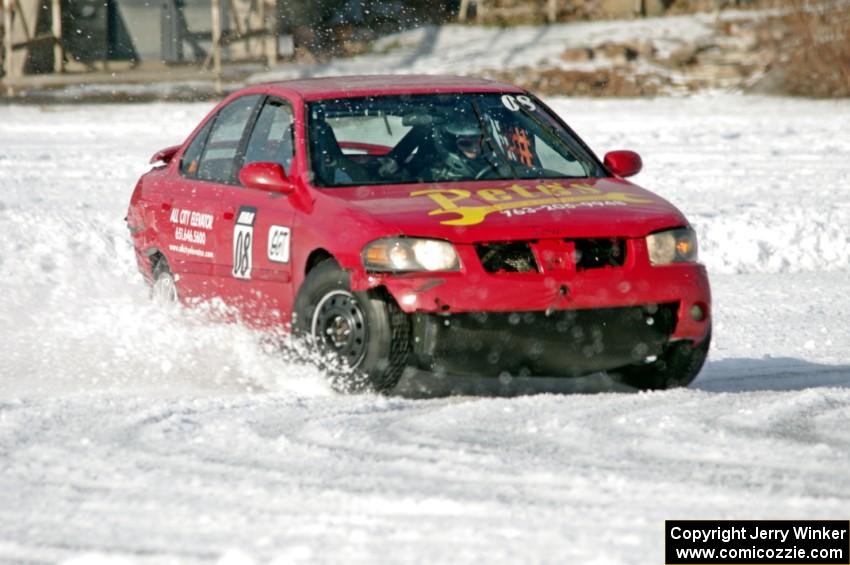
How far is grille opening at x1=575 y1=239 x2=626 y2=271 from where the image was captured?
21.5ft

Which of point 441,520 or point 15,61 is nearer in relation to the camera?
point 441,520

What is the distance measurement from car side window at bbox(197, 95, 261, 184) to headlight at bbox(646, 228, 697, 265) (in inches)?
85.9

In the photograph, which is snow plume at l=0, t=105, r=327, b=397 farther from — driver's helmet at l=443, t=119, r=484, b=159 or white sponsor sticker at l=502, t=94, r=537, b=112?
white sponsor sticker at l=502, t=94, r=537, b=112

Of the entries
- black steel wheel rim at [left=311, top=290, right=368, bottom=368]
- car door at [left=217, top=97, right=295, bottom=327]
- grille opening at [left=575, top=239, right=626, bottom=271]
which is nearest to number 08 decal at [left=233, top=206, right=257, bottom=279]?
car door at [left=217, top=97, right=295, bottom=327]

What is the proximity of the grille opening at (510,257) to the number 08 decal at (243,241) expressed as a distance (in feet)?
4.45

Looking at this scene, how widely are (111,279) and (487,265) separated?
4.93m

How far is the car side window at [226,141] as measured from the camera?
792 cm

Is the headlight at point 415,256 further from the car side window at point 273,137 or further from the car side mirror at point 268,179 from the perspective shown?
the car side window at point 273,137

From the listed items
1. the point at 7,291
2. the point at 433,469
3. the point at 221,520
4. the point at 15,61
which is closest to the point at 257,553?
the point at 221,520

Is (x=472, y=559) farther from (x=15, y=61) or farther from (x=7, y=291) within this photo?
(x=15, y=61)

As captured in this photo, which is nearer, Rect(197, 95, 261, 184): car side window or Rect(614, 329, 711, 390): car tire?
Rect(614, 329, 711, 390): car tire

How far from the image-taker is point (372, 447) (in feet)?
18.1

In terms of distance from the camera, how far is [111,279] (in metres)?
10.8

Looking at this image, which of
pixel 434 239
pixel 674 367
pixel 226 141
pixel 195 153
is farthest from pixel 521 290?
pixel 195 153
